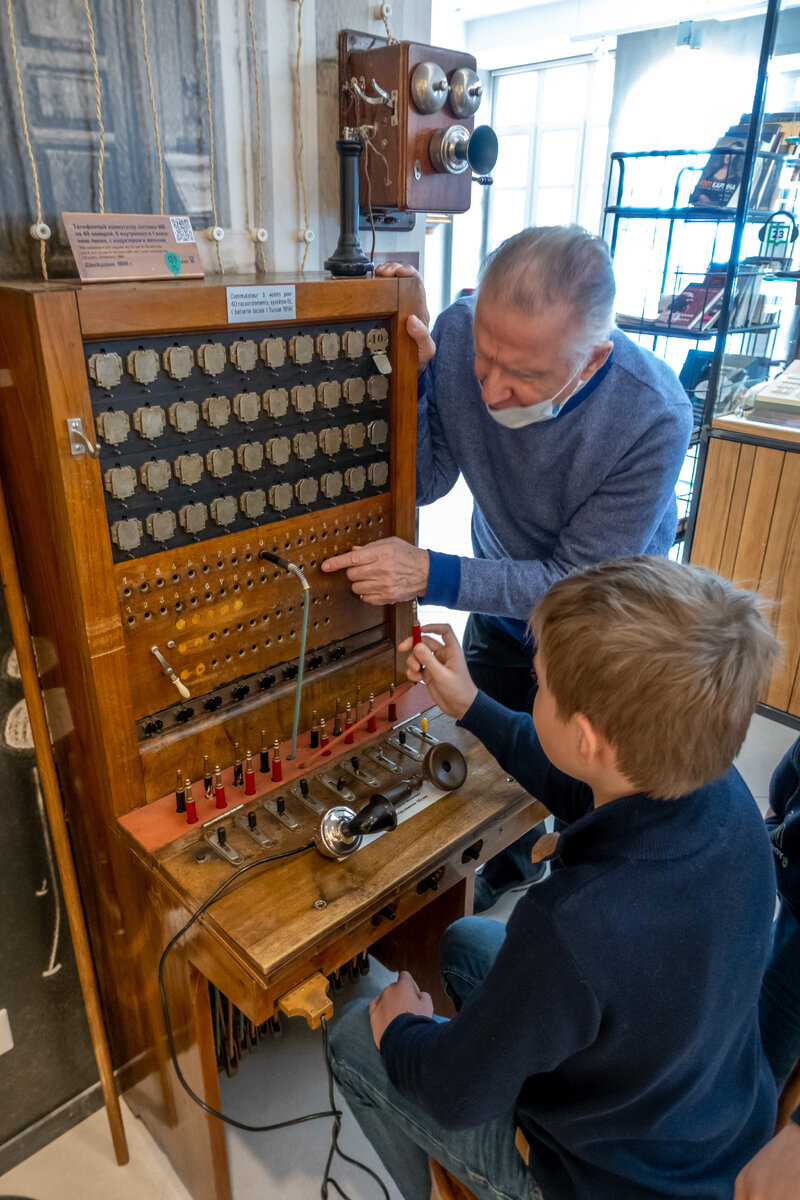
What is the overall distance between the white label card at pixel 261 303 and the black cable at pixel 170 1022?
0.75 meters

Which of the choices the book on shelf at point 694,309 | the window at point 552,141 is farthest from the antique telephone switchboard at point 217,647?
the window at point 552,141

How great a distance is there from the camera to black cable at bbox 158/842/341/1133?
111cm

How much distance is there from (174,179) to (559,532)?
0.97 m

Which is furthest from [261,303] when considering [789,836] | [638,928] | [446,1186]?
[446,1186]

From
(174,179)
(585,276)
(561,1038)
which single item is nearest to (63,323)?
(174,179)

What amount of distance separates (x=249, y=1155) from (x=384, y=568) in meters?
1.18

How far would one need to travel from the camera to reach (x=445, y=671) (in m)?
1.35

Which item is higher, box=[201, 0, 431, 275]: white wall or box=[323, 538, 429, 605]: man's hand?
box=[201, 0, 431, 275]: white wall

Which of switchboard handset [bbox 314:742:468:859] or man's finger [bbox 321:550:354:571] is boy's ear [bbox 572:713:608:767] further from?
man's finger [bbox 321:550:354:571]

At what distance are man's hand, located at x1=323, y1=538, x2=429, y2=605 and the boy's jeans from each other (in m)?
0.60

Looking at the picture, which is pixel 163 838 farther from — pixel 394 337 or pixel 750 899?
pixel 394 337

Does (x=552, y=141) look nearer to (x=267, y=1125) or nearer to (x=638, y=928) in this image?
(x=267, y=1125)

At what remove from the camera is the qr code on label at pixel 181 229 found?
47.0 inches

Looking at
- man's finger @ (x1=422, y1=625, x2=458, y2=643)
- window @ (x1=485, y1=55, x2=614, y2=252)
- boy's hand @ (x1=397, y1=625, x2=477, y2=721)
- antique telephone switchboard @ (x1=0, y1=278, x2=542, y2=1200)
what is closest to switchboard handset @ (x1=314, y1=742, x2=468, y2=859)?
antique telephone switchboard @ (x1=0, y1=278, x2=542, y2=1200)
